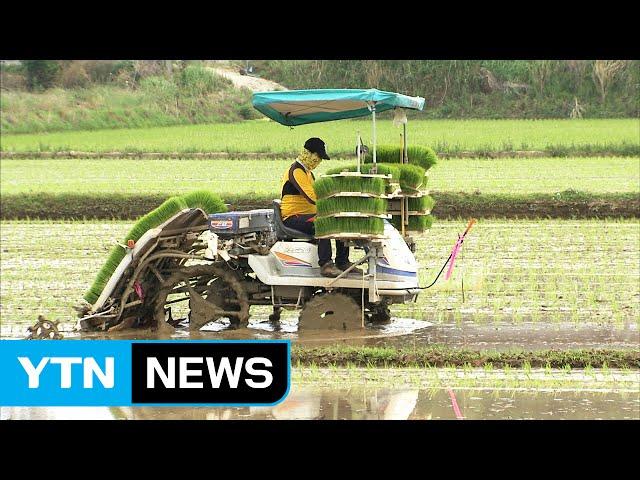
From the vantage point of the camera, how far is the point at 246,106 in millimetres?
33500

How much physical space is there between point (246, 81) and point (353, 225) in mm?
23058

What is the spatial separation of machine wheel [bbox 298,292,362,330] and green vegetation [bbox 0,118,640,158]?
13.5 m

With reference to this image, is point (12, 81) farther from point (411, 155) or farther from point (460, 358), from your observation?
point (460, 358)

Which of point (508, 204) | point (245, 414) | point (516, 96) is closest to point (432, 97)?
point (516, 96)

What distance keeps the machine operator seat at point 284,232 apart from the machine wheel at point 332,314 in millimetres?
630

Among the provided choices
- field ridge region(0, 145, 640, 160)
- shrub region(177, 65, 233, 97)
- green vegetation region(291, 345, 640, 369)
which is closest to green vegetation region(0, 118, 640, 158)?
field ridge region(0, 145, 640, 160)

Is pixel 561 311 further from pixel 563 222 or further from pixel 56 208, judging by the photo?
pixel 56 208

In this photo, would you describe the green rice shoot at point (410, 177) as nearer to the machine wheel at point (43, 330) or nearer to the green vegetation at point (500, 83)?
the machine wheel at point (43, 330)

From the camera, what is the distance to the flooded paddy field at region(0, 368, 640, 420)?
30.7 ft

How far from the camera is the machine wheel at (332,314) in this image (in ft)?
42.2

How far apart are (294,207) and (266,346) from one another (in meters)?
4.71

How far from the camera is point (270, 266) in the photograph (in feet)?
42.7

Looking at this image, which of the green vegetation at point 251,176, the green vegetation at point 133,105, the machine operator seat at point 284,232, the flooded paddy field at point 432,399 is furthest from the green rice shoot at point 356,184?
the green vegetation at point 133,105

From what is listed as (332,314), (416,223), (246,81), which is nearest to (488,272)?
(416,223)
